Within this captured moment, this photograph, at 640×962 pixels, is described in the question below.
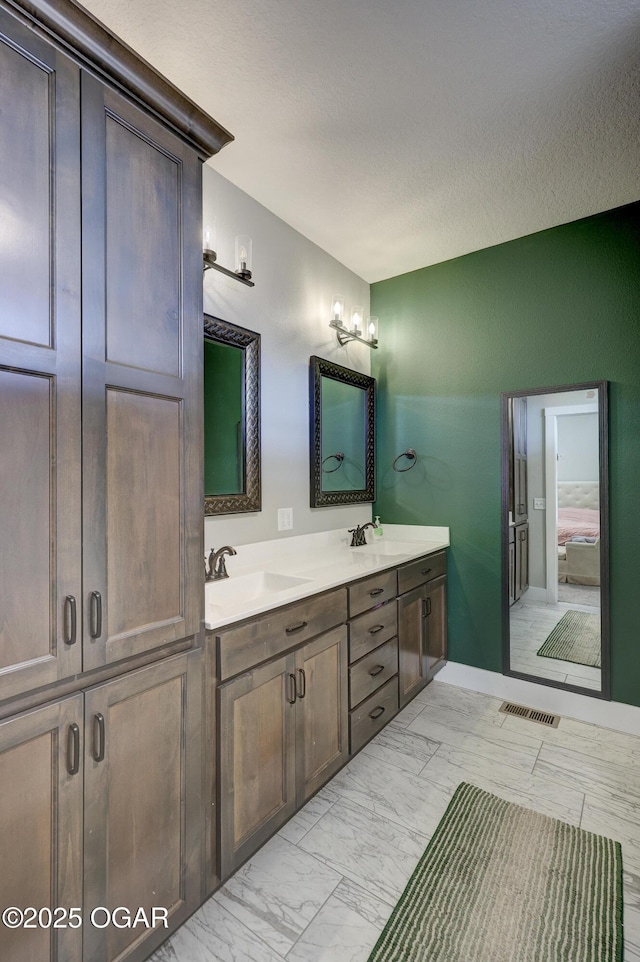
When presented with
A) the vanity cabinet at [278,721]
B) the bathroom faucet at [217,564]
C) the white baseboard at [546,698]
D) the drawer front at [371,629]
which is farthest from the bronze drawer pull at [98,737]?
the white baseboard at [546,698]

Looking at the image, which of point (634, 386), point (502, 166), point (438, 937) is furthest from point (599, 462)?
point (438, 937)

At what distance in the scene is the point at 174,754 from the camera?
1.28m

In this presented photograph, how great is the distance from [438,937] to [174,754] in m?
0.97

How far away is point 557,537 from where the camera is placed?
2678 mm

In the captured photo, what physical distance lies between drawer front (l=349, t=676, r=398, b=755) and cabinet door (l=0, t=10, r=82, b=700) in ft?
4.64

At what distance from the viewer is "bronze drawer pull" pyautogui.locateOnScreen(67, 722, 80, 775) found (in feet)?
3.46

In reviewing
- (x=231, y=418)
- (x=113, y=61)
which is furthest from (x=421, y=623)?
(x=113, y=61)

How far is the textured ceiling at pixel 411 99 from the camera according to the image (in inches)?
56.6

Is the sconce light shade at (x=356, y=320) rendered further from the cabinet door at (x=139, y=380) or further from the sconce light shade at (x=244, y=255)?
the cabinet door at (x=139, y=380)

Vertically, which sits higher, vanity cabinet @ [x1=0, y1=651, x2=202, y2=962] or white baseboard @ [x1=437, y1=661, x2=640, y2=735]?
vanity cabinet @ [x1=0, y1=651, x2=202, y2=962]

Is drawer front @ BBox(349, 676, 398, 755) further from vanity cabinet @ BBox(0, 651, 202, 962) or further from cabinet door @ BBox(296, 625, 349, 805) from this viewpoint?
vanity cabinet @ BBox(0, 651, 202, 962)

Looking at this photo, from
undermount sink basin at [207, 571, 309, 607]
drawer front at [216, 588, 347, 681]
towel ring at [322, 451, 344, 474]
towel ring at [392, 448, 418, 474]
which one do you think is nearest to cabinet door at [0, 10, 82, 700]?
drawer front at [216, 588, 347, 681]

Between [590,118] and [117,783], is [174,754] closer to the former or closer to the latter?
[117,783]

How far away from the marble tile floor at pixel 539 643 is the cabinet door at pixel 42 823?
8.14 ft
